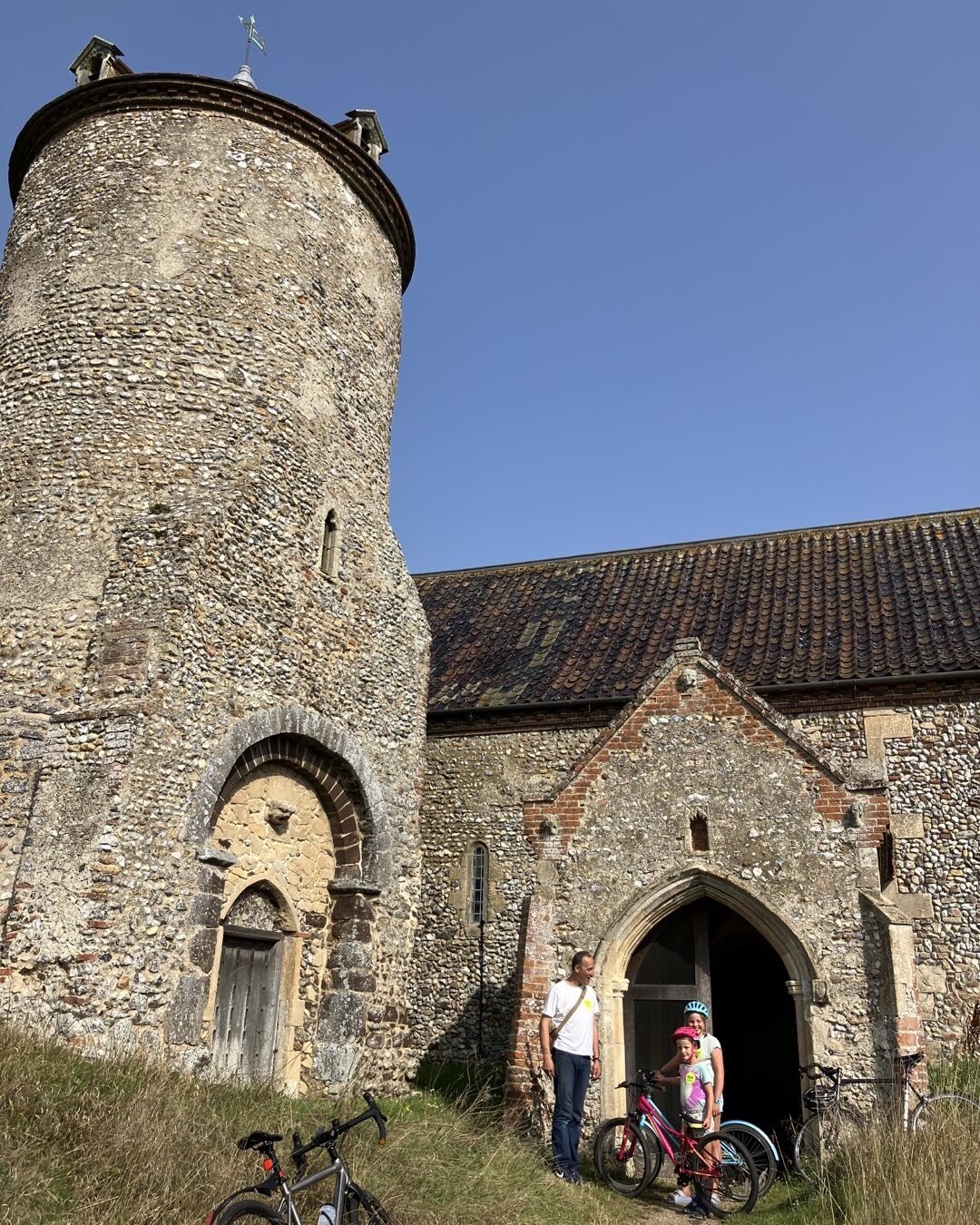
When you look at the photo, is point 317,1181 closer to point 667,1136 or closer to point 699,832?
point 667,1136

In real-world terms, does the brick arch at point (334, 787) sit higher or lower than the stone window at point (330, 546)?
lower

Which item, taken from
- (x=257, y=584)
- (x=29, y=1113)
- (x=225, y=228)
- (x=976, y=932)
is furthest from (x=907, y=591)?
(x=29, y=1113)

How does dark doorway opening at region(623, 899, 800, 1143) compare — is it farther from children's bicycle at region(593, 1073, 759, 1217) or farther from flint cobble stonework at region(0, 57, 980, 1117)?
children's bicycle at region(593, 1073, 759, 1217)

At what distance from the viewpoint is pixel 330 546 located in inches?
519

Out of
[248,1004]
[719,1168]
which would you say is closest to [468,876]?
[248,1004]

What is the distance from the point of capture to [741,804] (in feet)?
32.5

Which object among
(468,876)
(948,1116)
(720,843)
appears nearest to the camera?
(948,1116)

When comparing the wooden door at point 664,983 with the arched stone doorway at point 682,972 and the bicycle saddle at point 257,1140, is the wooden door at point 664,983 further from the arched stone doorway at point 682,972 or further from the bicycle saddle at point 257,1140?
the bicycle saddle at point 257,1140

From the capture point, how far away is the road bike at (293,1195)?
5109mm

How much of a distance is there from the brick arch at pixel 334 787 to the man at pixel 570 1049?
14.9ft

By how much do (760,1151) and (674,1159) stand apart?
0.73 m

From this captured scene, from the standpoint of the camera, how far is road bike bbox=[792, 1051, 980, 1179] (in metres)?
8.18

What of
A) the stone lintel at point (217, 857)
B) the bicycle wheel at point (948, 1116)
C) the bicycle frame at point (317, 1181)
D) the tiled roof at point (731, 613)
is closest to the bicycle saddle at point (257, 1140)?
the bicycle frame at point (317, 1181)

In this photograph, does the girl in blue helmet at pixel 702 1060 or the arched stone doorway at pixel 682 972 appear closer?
the girl in blue helmet at pixel 702 1060
